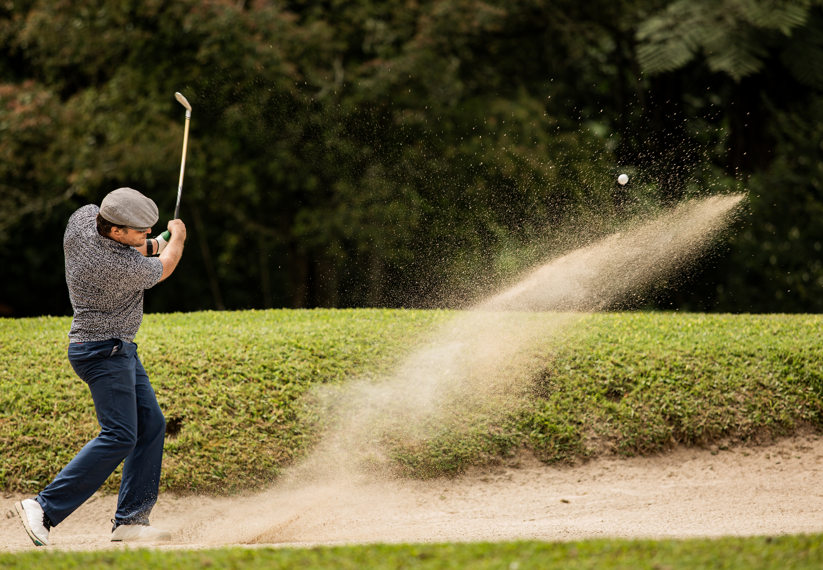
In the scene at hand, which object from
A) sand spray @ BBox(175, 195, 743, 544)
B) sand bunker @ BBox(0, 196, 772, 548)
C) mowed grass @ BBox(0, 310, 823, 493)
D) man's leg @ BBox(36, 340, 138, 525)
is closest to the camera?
man's leg @ BBox(36, 340, 138, 525)

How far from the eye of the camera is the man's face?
13.4 feet

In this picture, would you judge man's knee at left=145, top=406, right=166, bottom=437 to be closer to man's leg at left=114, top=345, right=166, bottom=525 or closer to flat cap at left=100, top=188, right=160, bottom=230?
man's leg at left=114, top=345, right=166, bottom=525

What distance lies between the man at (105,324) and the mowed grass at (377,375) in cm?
131

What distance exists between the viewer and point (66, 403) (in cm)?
581

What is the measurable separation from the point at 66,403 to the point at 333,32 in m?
7.77

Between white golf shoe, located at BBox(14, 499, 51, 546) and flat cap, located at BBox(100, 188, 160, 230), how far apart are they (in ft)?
4.90

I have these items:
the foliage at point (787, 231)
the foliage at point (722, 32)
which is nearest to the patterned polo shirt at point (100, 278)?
the foliage at point (722, 32)

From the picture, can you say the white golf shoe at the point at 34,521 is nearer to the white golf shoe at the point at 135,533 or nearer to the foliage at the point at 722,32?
the white golf shoe at the point at 135,533

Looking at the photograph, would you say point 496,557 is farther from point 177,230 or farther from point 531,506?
point 177,230

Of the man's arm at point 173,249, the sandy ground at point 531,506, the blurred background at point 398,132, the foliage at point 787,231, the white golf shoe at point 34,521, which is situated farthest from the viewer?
the foliage at point 787,231

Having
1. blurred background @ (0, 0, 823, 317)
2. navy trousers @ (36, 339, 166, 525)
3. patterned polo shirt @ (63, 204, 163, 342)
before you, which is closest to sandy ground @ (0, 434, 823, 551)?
navy trousers @ (36, 339, 166, 525)

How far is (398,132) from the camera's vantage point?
1241 centimetres

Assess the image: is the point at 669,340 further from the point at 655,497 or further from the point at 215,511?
the point at 215,511

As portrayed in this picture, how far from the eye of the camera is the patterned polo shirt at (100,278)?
13.3 ft
